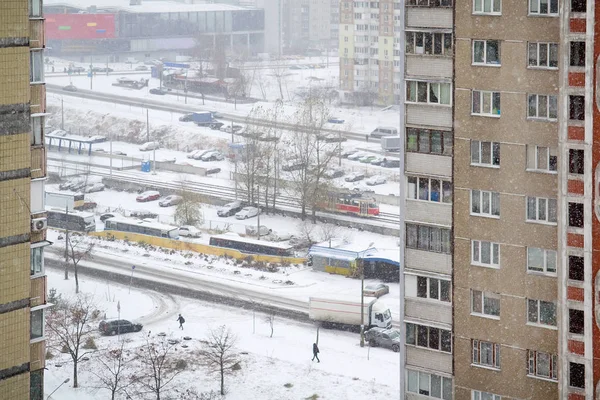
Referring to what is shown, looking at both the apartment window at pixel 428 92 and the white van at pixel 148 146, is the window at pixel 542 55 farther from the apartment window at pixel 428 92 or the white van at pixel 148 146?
the white van at pixel 148 146

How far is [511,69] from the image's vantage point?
20.0 metres

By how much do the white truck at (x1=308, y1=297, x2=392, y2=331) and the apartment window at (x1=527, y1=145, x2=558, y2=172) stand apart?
18217mm

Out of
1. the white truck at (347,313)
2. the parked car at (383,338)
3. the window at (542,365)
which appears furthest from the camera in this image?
the white truck at (347,313)

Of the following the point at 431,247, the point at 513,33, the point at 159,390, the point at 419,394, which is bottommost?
the point at 159,390

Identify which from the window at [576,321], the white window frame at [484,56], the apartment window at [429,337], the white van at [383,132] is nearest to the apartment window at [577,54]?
the white window frame at [484,56]

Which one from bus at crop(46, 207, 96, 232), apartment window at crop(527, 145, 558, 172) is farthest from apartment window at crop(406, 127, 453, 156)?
bus at crop(46, 207, 96, 232)

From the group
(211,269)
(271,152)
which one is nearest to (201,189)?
(271,152)

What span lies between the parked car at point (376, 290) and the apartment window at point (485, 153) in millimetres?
21197

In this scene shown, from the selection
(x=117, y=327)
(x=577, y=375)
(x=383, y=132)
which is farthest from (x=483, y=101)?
(x=383, y=132)

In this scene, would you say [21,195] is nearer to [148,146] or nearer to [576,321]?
[576,321]

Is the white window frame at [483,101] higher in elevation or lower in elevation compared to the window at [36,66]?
lower

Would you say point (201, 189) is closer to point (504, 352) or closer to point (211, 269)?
point (211, 269)

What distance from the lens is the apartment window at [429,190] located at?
2116cm

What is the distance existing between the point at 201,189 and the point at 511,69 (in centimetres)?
4292
